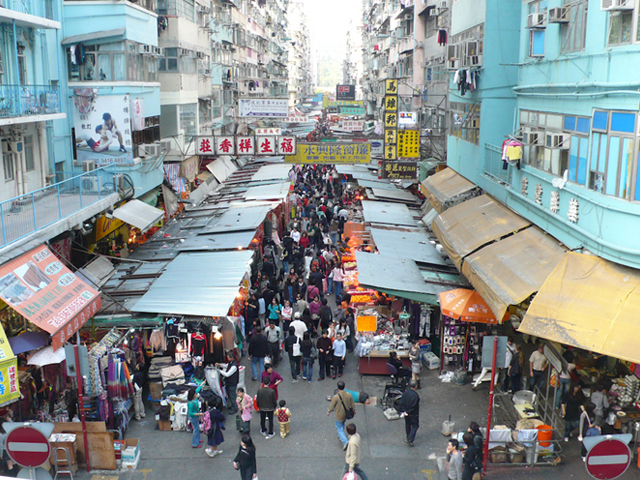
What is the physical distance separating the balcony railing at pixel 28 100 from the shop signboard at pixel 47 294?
3.73 metres

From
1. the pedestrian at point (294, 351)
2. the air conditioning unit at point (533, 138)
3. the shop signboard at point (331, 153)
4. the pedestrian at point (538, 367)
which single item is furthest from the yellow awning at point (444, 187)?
the pedestrian at point (538, 367)

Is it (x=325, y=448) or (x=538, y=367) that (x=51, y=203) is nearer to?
(x=325, y=448)

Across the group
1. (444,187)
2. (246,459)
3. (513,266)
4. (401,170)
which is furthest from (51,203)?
(401,170)

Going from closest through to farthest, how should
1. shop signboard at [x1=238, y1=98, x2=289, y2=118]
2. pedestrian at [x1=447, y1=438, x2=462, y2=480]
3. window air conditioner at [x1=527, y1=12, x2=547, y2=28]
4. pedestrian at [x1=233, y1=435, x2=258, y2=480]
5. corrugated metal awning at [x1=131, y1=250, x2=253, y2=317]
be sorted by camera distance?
pedestrian at [x1=233, y1=435, x2=258, y2=480] < pedestrian at [x1=447, y1=438, x2=462, y2=480] < corrugated metal awning at [x1=131, y1=250, x2=253, y2=317] < window air conditioner at [x1=527, y1=12, x2=547, y2=28] < shop signboard at [x1=238, y1=98, x2=289, y2=118]

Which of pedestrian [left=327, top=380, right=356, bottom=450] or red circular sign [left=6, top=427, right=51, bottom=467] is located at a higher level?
red circular sign [left=6, top=427, right=51, bottom=467]

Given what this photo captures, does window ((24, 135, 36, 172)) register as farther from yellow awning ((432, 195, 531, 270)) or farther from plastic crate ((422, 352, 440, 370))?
plastic crate ((422, 352, 440, 370))

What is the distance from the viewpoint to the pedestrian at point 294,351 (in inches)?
560

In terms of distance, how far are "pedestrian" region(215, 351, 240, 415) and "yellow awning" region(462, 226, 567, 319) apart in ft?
17.0

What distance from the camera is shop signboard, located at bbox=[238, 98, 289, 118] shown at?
32031mm

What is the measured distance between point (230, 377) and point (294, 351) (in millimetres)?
1890

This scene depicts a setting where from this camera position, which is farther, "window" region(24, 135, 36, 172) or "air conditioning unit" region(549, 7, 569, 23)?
"window" region(24, 135, 36, 172)

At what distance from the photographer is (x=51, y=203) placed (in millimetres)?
14609

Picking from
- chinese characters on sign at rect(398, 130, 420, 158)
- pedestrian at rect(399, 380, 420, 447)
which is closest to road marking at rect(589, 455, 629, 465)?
pedestrian at rect(399, 380, 420, 447)

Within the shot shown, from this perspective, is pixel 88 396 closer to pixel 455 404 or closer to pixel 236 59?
pixel 455 404
